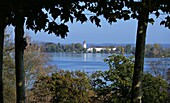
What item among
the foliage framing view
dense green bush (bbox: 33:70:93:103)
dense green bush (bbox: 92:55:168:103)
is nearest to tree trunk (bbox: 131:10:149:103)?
the foliage framing view

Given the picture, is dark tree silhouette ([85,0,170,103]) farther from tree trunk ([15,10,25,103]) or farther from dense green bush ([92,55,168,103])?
dense green bush ([92,55,168,103])

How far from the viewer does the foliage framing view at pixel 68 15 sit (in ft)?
15.7

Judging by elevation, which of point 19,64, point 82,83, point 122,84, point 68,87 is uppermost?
point 19,64

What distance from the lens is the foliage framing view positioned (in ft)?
15.7

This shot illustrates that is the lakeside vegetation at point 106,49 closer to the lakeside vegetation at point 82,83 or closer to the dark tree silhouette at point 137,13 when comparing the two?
the lakeside vegetation at point 82,83

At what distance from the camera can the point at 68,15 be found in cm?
517

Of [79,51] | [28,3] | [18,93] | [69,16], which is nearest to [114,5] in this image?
[69,16]

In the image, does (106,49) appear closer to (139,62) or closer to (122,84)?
(122,84)

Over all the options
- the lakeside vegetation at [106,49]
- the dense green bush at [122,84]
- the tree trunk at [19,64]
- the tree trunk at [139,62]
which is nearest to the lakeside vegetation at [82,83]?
the dense green bush at [122,84]

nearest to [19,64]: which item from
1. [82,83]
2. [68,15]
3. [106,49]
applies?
[68,15]

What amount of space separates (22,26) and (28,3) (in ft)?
2.78

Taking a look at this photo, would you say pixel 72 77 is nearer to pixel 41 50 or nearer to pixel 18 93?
pixel 41 50

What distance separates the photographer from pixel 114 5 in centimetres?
483

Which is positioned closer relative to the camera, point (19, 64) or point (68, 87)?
point (19, 64)
